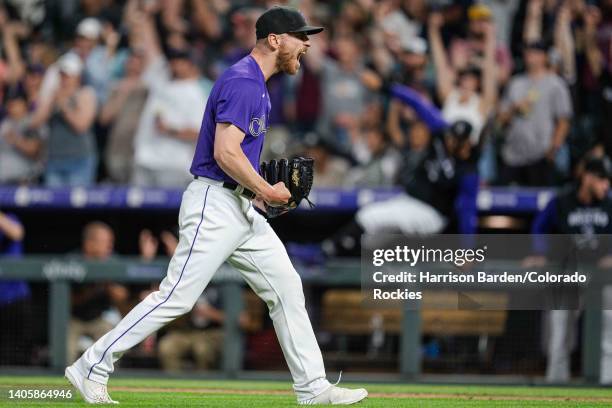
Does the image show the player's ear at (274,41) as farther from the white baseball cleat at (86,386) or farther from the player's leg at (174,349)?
the player's leg at (174,349)

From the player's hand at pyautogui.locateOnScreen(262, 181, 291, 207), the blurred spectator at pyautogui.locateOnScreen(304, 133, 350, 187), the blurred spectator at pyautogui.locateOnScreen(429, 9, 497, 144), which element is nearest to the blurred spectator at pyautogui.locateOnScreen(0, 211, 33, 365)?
the blurred spectator at pyautogui.locateOnScreen(304, 133, 350, 187)

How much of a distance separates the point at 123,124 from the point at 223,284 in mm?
2061

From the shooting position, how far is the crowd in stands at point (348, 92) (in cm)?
1016

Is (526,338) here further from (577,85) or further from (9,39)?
(9,39)

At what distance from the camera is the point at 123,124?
10.6 metres

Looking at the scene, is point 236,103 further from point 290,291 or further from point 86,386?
point 86,386

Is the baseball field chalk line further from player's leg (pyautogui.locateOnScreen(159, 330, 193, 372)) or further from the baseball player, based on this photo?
player's leg (pyautogui.locateOnScreen(159, 330, 193, 372))

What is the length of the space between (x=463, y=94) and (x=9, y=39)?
4586 millimetres

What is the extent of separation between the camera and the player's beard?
18.8 feet

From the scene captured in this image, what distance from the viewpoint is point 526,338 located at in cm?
885

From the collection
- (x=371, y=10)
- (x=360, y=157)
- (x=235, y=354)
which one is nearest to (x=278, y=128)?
(x=360, y=157)

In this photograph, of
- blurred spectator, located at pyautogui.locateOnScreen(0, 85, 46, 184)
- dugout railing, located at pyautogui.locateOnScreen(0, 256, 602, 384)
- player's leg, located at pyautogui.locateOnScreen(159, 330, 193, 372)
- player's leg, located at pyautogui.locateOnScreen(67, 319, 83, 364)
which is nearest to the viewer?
dugout railing, located at pyautogui.locateOnScreen(0, 256, 602, 384)

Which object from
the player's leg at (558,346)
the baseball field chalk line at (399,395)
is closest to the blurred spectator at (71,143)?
the baseball field chalk line at (399,395)

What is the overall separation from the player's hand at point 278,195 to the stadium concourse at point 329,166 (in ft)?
9.27
